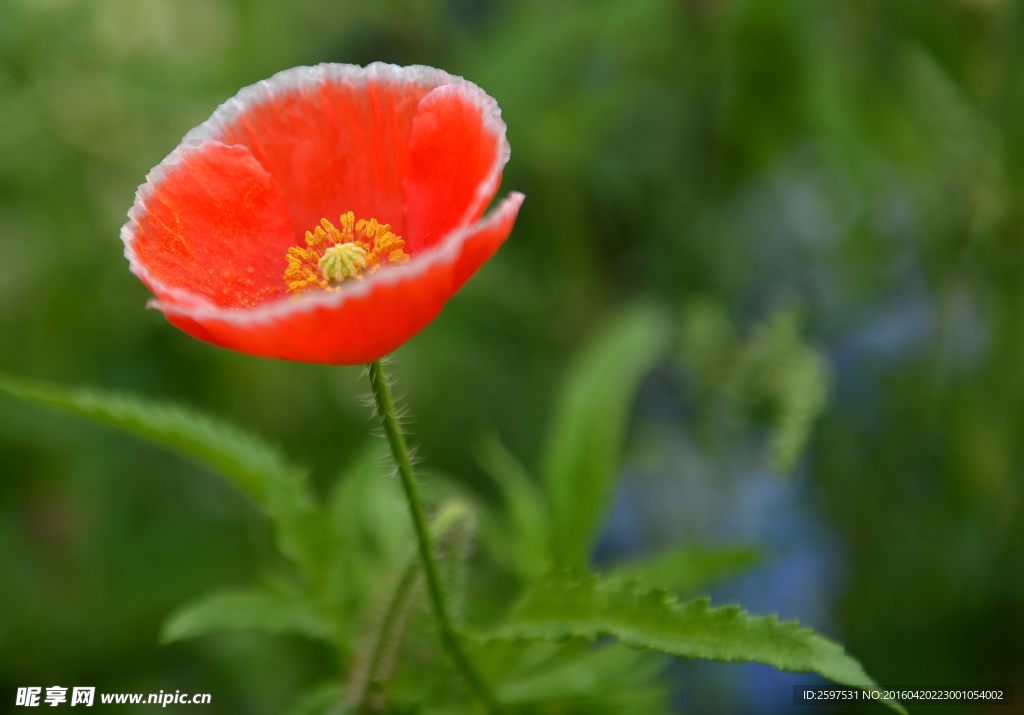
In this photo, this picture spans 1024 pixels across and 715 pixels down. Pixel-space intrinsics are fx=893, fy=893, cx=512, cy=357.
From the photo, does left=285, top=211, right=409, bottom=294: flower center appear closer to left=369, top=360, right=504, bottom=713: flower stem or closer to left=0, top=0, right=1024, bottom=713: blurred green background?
left=369, top=360, right=504, bottom=713: flower stem

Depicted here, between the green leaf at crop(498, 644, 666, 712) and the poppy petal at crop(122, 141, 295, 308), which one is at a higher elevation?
the poppy petal at crop(122, 141, 295, 308)

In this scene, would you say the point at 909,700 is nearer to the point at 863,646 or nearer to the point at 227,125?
the point at 863,646

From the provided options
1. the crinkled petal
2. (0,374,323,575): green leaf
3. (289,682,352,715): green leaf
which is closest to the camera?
the crinkled petal

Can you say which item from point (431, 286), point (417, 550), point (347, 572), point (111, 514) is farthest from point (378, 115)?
point (111, 514)

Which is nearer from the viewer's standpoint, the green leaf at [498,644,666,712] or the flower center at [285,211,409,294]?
the flower center at [285,211,409,294]

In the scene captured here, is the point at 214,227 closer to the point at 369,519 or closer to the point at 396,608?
the point at 396,608

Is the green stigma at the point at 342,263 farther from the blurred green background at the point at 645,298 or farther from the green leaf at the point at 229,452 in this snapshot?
the blurred green background at the point at 645,298

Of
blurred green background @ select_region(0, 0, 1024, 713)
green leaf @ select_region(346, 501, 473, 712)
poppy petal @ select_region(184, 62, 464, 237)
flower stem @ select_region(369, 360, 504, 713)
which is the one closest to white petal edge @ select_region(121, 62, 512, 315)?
poppy petal @ select_region(184, 62, 464, 237)
